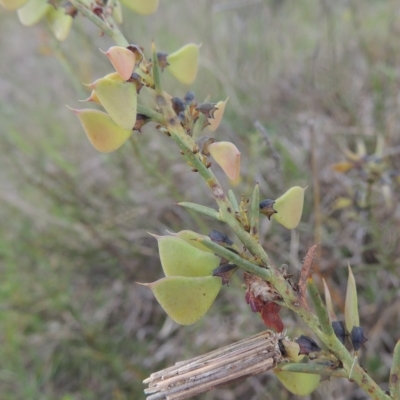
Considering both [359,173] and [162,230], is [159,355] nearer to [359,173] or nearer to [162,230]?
[162,230]

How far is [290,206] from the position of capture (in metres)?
0.43

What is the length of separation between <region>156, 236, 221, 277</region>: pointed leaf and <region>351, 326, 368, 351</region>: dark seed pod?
158mm

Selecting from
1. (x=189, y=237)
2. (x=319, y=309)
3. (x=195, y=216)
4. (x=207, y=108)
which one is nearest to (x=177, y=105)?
(x=207, y=108)

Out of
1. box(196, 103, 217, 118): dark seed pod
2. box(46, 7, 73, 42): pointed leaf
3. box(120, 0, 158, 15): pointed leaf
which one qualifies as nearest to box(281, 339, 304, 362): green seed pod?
box(196, 103, 217, 118): dark seed pod

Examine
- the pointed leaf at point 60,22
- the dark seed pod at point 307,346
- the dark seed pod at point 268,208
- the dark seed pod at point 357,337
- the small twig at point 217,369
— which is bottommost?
the dark seed pod at point 357,337

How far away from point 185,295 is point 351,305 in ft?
0.56

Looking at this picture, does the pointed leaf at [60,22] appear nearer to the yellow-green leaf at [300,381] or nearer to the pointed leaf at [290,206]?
the pointed leaf at [290,206]

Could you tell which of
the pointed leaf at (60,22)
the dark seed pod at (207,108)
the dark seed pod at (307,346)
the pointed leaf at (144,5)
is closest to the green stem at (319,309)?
the dark seed pod at (307,346)

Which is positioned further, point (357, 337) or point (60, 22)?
point (60, 22)

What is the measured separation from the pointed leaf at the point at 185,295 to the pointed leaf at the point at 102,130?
5.5 inches

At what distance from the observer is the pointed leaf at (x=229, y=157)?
16.3 inches

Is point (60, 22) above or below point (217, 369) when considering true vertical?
above

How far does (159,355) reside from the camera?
1.29 metres

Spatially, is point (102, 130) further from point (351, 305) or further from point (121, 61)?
point (351, 305)
